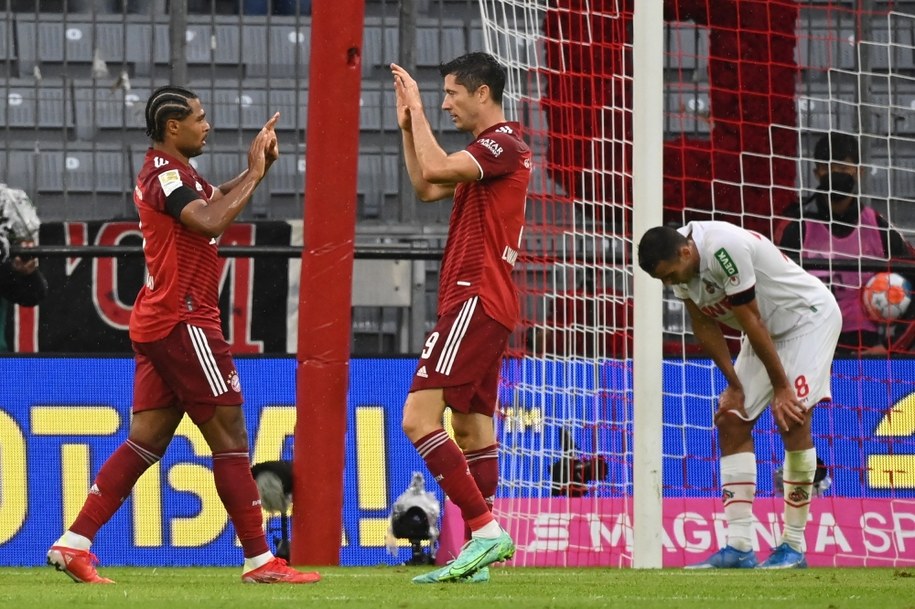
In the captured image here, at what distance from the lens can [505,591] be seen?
450 cm

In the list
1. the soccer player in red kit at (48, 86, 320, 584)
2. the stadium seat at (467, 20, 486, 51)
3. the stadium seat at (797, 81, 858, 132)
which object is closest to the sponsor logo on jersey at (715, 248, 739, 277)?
the soccer player in red kit at (48, 86, 320, 584)

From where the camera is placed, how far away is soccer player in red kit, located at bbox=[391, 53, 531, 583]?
4.90 m

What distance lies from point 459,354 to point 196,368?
866 millimetres

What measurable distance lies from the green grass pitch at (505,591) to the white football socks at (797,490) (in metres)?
0.48

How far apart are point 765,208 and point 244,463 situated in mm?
4512

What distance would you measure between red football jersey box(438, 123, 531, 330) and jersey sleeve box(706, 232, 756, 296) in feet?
4.03

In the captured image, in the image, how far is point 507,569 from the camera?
625cm

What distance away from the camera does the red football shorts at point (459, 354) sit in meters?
5.00

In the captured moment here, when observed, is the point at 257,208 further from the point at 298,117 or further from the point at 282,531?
the point at 282,531

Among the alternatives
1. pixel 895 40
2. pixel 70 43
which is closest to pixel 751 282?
pixel 895 40

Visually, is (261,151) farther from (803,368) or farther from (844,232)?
(844,232)

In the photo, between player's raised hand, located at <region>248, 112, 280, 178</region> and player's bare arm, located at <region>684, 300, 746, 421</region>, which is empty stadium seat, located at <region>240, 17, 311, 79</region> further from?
player's raised hand, located at <region>248, 112, 280, 178</region>

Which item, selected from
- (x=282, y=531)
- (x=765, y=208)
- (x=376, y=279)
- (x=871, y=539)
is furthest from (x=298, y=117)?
(x=871, y=539)

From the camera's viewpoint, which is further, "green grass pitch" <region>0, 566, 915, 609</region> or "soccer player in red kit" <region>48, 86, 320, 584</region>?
"soccer player in red kit" <region>48, 86, 320, 584</region>
